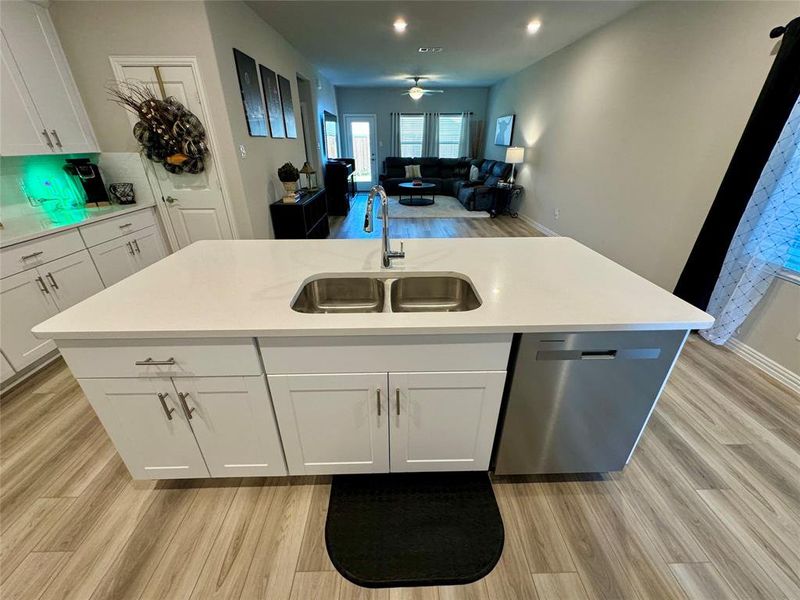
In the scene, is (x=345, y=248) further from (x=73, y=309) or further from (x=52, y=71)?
(x=52, y=71)

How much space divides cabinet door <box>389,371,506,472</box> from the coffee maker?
3.54 meters

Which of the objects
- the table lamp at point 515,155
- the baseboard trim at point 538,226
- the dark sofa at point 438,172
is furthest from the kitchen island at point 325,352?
the dark sofa at point 438,172

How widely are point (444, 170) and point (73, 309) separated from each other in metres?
8.96

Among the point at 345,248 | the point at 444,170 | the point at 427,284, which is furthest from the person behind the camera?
the point at 444,170

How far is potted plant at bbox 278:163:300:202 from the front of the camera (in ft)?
12.6

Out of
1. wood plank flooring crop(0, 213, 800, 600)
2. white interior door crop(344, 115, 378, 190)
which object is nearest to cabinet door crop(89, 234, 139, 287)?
wood plank flooring crop(0, 213, 800, 600)

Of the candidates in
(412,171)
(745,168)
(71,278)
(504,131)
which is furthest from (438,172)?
(71,278)

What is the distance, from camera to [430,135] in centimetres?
900

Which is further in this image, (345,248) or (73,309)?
(345,248)

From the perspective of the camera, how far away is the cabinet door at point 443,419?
44.9 inches

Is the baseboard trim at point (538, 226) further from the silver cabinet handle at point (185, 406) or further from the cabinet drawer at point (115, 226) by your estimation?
the cabinet drawer at point (115, 226)

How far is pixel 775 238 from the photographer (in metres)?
2.03

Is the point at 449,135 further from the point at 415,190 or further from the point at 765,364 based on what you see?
the point at 765,364

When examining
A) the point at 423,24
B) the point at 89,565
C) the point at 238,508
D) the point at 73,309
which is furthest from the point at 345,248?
the point at 423,24
